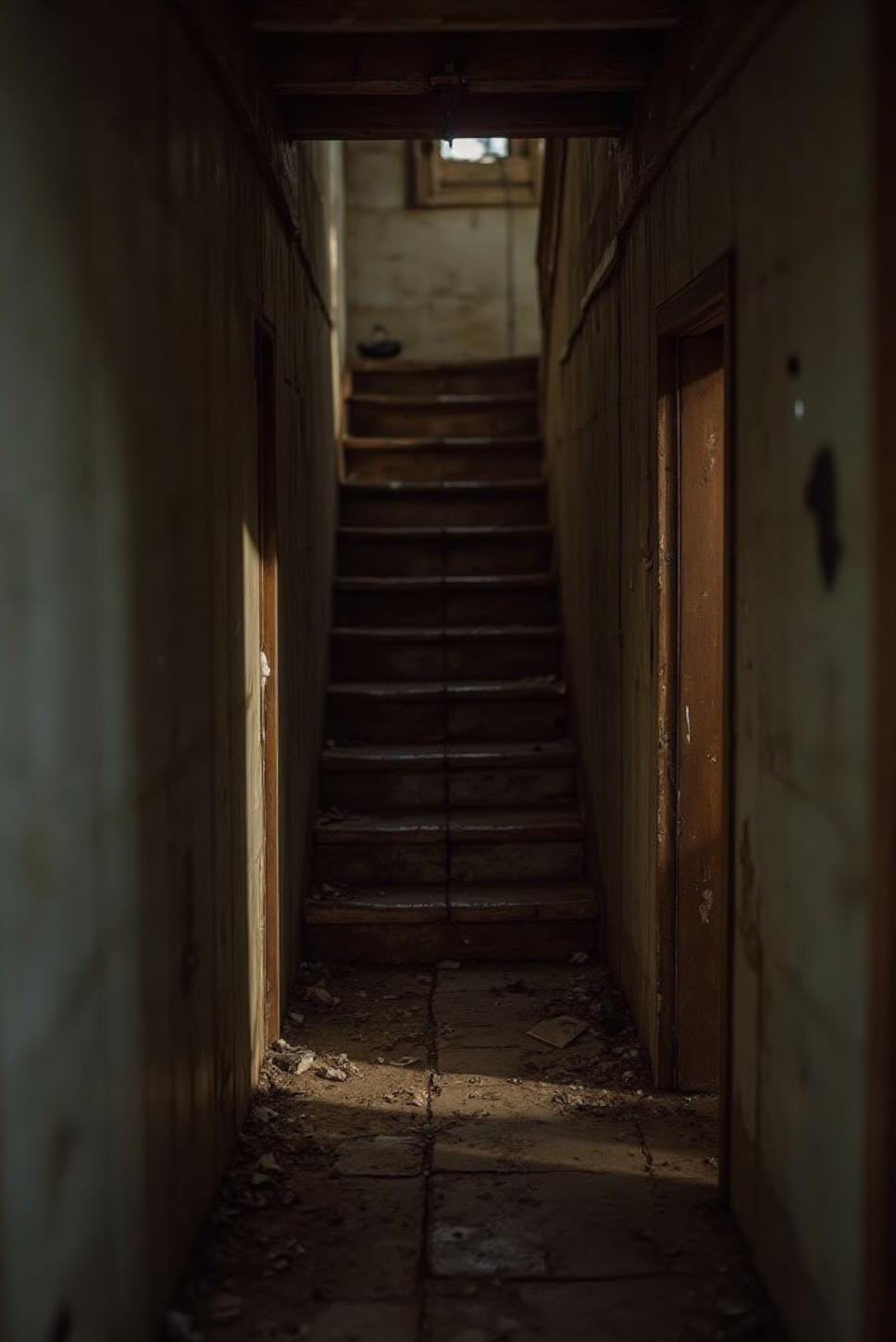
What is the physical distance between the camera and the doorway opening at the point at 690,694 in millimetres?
3982

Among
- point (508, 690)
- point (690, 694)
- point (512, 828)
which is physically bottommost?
point (512, 828)

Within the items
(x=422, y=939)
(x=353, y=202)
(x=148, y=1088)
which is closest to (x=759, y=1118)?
(x=148, y=1088)

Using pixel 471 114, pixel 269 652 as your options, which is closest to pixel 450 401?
pixel 471 114

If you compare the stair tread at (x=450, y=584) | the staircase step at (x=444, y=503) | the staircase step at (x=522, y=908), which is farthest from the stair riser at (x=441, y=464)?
the staircase step at (x=522, y=908)

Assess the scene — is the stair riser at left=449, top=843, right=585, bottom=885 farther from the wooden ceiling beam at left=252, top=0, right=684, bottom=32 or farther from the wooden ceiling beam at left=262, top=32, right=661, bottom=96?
the wooden ceiling beam at left=252, top=0, right=684, bottom=32

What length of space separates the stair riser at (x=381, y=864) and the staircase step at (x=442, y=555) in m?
1.86

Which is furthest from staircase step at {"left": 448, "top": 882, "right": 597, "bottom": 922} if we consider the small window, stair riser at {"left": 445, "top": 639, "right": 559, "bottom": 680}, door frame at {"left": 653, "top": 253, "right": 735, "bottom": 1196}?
the small window

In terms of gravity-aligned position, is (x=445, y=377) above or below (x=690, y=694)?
above

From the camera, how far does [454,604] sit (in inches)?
269

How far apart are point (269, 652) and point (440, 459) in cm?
356

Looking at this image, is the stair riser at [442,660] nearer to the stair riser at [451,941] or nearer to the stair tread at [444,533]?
the stair tread at [444,533]

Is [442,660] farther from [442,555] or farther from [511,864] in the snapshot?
[511,864]

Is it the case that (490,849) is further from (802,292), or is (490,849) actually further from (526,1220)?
(802,292)

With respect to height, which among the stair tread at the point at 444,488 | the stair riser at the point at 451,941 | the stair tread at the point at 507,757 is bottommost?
the stair riser at the point at 451,941
